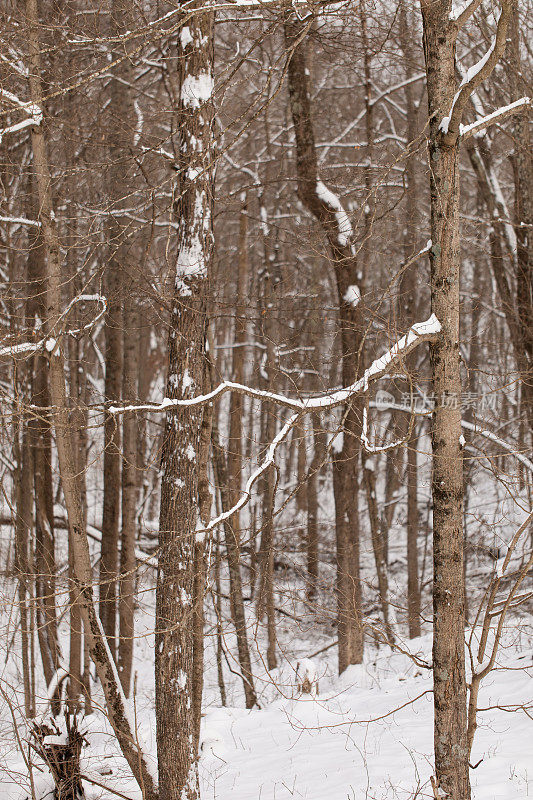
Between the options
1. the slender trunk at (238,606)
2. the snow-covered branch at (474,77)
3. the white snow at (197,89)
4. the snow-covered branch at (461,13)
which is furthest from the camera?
the slender trunk at (238,606)

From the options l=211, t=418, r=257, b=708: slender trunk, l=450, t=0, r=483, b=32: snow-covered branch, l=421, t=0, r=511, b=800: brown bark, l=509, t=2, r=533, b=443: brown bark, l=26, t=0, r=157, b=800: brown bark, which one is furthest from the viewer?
l=211, t=418, r=257, b=708: slender trunk

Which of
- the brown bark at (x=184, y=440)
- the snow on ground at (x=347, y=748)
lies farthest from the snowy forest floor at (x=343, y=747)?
the brown bark at (x=184, y=440)

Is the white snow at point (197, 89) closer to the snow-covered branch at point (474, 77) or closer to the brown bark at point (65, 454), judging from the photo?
the brown bark at point (65, 454)

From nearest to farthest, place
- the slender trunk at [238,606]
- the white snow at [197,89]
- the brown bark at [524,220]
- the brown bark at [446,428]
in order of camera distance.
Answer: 1. the brown bark at [446,428]
2. the white snow at [197,89]
3. the brown bark at [524,220]
4. the slender trunk at [238,606]

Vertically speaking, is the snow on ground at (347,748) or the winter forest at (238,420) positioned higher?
the winter forest at (238,420)

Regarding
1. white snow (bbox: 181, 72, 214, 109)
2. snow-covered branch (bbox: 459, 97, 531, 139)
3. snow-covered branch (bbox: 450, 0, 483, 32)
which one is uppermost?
white snow (bbox: 181, 72, 214, 109)

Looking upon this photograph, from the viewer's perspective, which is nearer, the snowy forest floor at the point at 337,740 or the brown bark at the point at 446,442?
the brown bark at the point at 446,442

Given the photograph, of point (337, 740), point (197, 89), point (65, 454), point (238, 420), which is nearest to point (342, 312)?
point (238, 420)

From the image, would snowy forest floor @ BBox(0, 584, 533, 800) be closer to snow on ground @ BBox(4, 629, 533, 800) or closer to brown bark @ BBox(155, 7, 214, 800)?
snow on ground @ BBox(4, 629, 533, 800)

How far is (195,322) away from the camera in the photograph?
611 centimetres

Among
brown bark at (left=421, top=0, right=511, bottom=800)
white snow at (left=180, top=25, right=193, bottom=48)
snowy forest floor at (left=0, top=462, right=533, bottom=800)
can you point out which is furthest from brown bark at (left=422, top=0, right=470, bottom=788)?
white snow at (left=180, top=25, right=193, bottom=48)

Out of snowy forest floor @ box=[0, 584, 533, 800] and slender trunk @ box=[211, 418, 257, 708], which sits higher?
slender trunk @ box=[211, 418, 257, 708]

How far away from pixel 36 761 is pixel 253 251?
1304cm

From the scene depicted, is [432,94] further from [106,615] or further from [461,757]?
[106,615]
